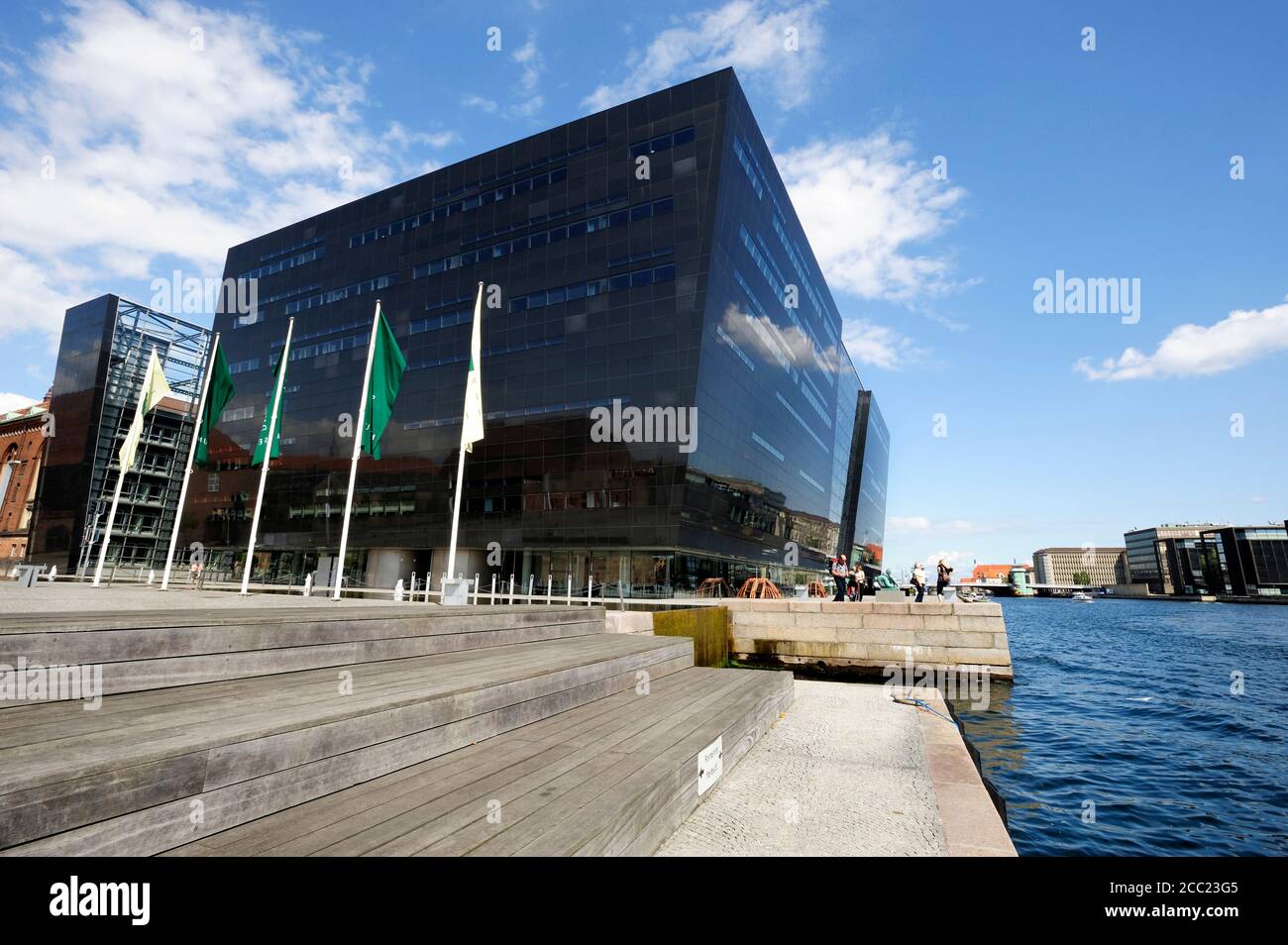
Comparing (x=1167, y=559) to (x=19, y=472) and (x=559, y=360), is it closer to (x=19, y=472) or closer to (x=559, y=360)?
(x=559, y=360)

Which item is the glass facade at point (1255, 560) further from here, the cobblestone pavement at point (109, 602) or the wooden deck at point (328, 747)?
the cobblestone pavement at point (109, 602)

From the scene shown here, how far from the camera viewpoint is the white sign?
508 cm

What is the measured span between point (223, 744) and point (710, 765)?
3.90m

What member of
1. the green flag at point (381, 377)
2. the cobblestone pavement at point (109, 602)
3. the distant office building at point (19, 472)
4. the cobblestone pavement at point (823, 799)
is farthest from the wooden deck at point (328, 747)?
the distant office building at point (19, 472)

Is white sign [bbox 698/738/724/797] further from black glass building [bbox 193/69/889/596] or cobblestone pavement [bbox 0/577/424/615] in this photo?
black glass building [bbox 193/69/889/596]

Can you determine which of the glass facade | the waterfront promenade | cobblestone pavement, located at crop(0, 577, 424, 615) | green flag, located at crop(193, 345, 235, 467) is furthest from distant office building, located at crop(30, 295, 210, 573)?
the glass facade

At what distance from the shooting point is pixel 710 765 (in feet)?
17.5

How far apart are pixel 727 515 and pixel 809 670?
23938mm

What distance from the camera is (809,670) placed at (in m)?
19.6

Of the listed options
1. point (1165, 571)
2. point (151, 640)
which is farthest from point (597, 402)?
point (1165, 571)

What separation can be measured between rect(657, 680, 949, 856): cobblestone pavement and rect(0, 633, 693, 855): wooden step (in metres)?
1.91

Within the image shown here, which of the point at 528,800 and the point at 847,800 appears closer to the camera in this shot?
the point at 528,800

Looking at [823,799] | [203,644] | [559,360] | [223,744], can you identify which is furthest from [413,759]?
[559,360]

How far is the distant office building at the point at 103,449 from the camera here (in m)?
62.5
